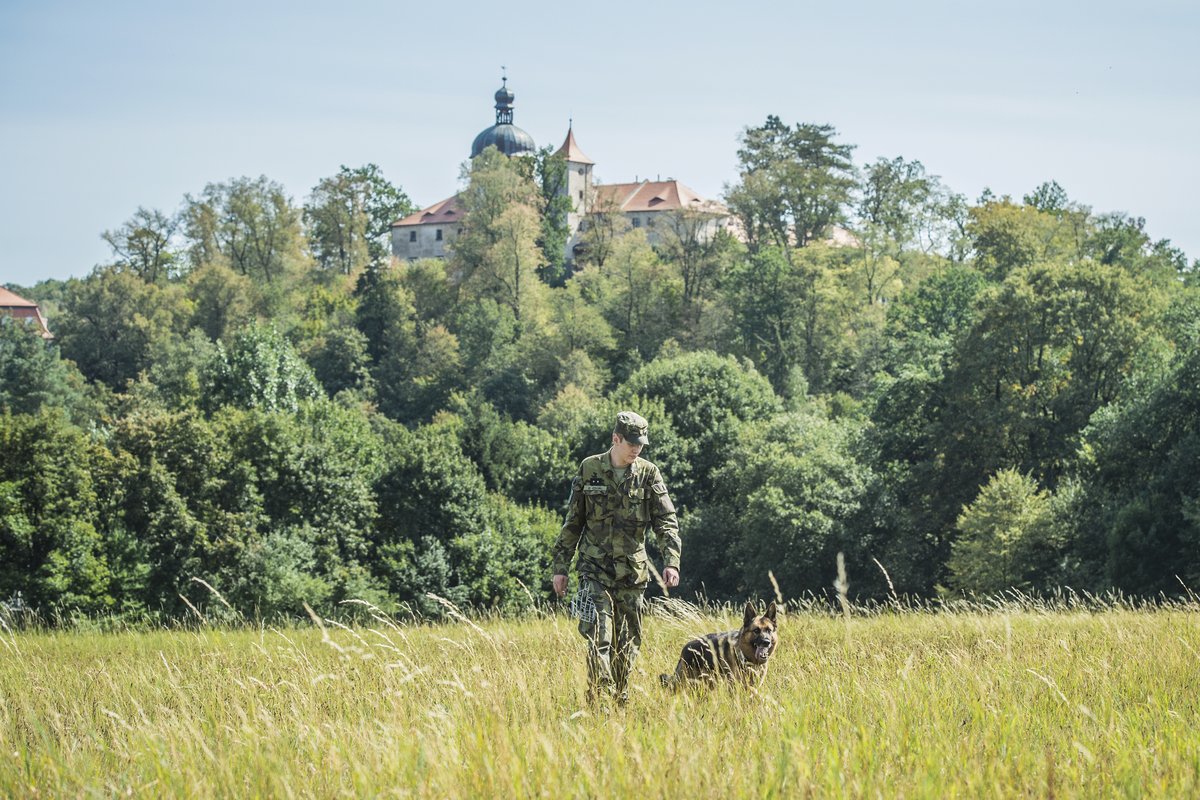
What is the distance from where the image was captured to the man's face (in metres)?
6.85

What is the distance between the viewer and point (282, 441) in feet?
117

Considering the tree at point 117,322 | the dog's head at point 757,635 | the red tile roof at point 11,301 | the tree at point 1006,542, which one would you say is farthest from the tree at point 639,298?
the red tile roof at point 11,301

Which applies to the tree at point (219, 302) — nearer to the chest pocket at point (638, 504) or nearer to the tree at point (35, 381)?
the tree at point (35, 381)

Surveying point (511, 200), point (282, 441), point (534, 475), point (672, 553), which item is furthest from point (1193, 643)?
point (511, 200)

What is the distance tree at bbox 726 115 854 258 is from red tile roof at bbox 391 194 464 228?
42.4 meters

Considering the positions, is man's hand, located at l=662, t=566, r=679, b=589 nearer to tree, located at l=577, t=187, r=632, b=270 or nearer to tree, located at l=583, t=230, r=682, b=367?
tree, located at l=583, t=230, r=682, b=367

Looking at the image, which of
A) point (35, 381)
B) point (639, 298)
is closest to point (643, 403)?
point (639, 298)

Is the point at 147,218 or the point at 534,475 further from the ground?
the point at 147,218

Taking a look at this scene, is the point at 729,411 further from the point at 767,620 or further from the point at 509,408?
the point at 767,620

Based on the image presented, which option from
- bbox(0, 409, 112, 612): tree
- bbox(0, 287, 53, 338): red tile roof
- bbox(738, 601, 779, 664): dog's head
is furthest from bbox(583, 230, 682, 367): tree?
bbox(0, 287, 53, 338): red tile roof

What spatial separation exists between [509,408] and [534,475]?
3105cm

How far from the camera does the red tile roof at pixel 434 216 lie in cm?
12106

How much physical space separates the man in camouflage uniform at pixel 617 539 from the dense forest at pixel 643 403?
142 cm

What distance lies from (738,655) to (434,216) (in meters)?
118
